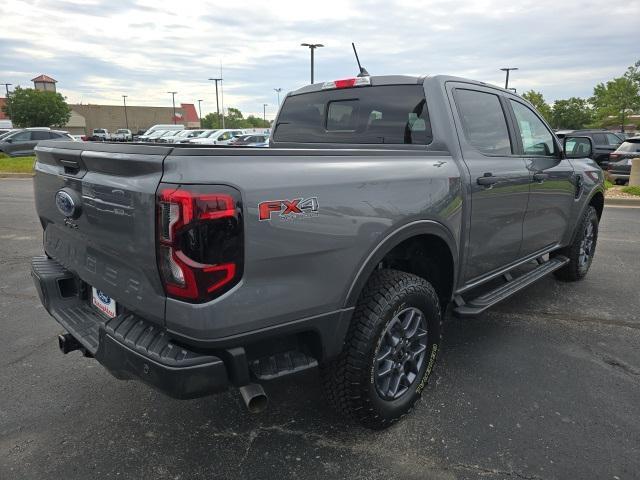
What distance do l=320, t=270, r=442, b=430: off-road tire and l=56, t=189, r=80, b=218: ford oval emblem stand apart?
1.42 metres

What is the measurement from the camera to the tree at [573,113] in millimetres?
53147

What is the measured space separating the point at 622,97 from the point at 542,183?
46616mm

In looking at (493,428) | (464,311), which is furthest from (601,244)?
(493,428)

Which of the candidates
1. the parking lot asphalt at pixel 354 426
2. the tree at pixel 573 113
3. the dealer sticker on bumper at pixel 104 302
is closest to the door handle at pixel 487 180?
the parking lot asphalt at pixel 354 426

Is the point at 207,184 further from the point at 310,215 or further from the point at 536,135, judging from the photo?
the point at 536,135

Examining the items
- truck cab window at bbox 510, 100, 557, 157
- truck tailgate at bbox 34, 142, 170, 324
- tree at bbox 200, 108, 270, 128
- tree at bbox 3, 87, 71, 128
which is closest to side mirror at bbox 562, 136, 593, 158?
truck cab window at bbox 510, 100, 557, 157

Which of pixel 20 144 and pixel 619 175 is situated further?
pixel 20 144

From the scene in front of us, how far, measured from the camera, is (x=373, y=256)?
A: 2393 millimetres

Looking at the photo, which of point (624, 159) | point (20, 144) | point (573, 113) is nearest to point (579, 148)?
point (624, 159)

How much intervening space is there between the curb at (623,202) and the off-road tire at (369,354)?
33.8ft

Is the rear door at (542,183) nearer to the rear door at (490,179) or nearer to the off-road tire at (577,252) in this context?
the rear door at (490,179)

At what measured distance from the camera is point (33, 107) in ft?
187

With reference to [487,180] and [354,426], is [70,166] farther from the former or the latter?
[487,180]

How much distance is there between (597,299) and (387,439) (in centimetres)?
318
